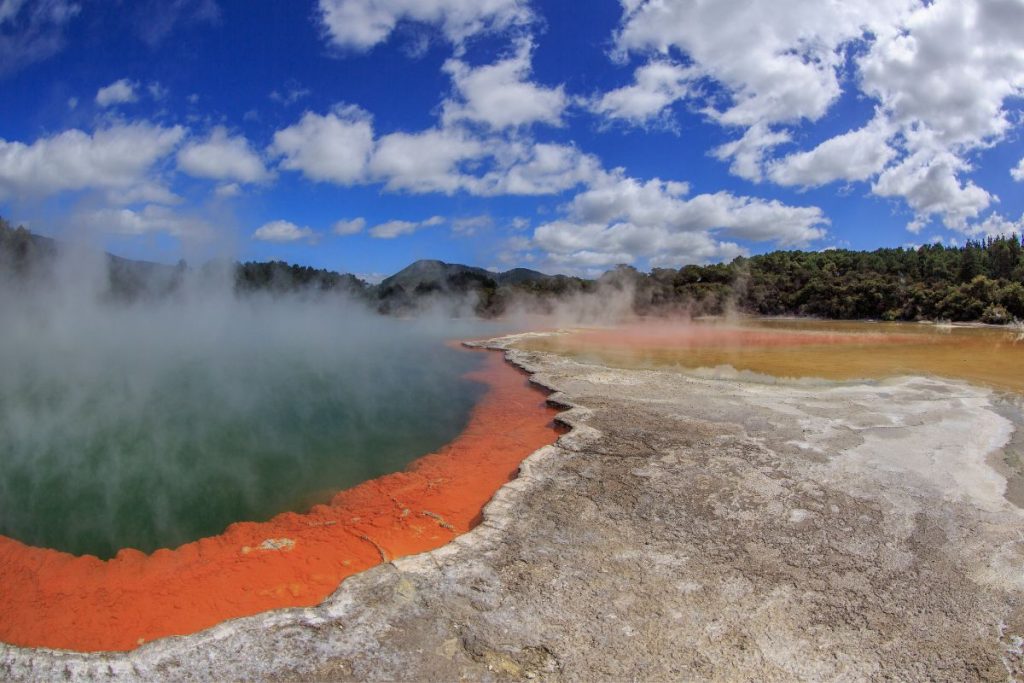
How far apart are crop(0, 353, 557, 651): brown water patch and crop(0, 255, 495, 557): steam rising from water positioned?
0.35 m

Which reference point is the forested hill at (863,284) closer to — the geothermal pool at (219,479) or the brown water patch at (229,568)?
the geothermal pool at (219,479)

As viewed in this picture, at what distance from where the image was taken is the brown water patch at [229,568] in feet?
12.4

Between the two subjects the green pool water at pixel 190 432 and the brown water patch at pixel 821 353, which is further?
the brown water patch at pixel 821 353

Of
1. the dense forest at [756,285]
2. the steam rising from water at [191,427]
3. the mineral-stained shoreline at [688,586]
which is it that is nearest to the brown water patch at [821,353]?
the steam rising from water at [191,427]

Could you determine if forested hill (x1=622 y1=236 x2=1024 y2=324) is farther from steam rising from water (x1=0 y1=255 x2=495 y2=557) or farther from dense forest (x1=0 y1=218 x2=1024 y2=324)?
steam rising from water (x1=0 y1=255 x2=495 y2=557)

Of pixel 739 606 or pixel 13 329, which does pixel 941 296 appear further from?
pixel 13 329

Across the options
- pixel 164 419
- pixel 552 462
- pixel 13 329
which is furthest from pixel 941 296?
pixel 13 329

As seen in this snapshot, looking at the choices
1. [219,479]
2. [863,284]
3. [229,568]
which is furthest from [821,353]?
[863,284]

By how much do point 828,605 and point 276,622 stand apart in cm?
350

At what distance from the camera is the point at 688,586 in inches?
151

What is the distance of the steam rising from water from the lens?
5629mm

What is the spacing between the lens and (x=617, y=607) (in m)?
3.60

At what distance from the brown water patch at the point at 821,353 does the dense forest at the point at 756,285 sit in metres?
11.3

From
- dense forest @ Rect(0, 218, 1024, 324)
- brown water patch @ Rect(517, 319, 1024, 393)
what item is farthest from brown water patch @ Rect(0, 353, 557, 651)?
dense forest @ Rect(0, 218, 1024, 324)
